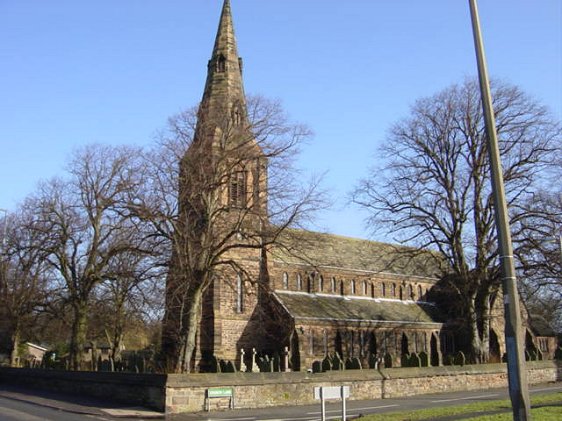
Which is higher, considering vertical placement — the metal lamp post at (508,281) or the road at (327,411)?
the metal lamp post at (508,281)

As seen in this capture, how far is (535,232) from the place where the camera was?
31.5m

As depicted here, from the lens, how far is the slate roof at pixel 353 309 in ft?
139

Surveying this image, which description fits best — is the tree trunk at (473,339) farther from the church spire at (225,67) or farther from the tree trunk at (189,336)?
the church spire at (225,67)

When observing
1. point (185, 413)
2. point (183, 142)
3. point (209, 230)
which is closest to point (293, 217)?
point (209, 230)

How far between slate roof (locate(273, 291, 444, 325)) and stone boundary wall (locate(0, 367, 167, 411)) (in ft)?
55.6

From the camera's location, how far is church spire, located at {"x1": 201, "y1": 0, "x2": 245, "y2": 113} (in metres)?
39.4

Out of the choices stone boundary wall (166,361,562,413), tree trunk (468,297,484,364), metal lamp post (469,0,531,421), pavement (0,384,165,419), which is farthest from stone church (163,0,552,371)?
metal lamp post (469,0,531,421)

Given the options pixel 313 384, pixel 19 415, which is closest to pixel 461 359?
pixel 313 384

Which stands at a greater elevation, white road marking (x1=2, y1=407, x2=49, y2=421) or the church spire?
the church spire

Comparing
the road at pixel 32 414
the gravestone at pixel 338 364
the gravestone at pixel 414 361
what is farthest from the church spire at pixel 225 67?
the road at pixel 32 414

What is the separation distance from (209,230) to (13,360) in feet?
90.5

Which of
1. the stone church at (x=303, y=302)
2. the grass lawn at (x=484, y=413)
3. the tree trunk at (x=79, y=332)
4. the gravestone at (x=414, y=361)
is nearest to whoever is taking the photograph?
the grass lawn at (x=484, y=413)

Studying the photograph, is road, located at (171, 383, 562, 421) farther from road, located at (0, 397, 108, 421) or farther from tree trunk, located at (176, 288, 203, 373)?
tree trunk, located at (176, 288, 203, 373)

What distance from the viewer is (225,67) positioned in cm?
4053
